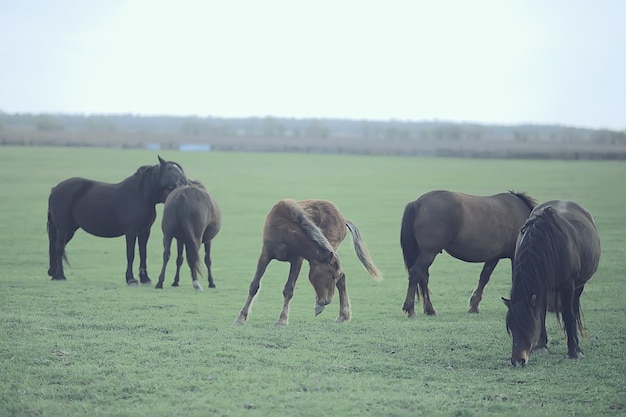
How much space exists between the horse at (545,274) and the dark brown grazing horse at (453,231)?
2394mm

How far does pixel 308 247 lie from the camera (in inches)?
434

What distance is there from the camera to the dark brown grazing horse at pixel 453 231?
12148 mm

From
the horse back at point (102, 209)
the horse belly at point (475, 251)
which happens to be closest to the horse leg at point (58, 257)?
the horse back at point (102, 209)

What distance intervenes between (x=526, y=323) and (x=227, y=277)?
30.6ft

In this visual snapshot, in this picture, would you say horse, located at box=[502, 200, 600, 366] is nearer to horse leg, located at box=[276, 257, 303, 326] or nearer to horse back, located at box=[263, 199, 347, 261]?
horse back, located at box=[263, 199, 347, 261]

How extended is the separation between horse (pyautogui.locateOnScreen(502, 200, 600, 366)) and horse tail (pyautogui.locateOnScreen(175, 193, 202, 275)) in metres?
7.15

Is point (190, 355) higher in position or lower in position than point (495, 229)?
lower

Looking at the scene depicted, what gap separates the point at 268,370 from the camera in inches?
343

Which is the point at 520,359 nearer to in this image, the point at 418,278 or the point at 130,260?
the point at 418,278

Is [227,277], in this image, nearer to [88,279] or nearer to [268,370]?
[88,279]

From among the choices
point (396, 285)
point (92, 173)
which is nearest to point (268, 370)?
point (396, 285)

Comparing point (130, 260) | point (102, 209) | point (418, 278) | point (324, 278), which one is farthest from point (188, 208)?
point (324, 278)

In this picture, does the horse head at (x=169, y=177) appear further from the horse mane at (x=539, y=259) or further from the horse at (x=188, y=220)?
the horse mane at (x=539, y=259)

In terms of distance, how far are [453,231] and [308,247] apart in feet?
7.69
